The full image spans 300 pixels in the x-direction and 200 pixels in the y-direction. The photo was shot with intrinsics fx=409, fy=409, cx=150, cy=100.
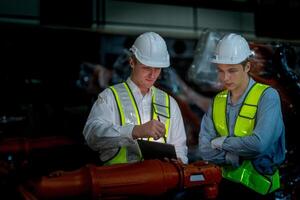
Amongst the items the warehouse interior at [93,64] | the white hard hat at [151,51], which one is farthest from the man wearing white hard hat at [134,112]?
the warehouse interior at [93,64]

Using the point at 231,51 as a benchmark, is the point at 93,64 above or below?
below

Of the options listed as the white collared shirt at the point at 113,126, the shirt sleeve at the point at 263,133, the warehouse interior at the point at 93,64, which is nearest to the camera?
the shirt sleeve at the point at 263,133

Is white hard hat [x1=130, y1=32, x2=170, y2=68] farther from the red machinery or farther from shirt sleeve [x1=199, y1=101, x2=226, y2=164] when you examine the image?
the red machinery

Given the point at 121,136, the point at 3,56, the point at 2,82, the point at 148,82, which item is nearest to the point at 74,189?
the point at 121,136

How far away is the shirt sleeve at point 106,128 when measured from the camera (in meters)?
2.97

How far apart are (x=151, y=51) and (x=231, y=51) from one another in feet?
1.97

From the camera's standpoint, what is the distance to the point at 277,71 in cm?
418

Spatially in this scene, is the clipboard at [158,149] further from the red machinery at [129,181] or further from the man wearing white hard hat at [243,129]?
the man wearing white hard hat at [243,129]

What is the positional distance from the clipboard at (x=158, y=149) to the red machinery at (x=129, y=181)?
23 centimetres

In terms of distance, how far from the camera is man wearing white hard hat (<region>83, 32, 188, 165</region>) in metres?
3.02

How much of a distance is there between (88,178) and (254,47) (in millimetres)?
2444

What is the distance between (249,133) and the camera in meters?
3.03

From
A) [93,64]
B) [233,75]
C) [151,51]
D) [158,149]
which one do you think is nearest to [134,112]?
[158,149]

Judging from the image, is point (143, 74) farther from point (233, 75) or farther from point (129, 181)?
point (129, 181)
